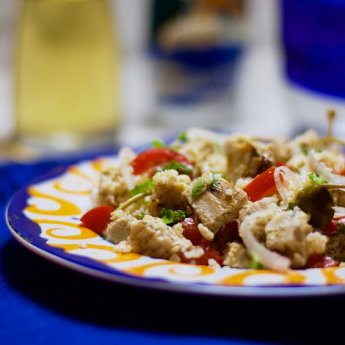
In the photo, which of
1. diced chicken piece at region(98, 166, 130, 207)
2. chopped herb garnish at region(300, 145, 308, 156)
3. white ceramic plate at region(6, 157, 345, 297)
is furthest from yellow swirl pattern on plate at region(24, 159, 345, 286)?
chopped herb garnish at region(300, 145, 308, 156)

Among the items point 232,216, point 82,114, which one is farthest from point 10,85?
point 232,216

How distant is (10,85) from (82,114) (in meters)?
1.89

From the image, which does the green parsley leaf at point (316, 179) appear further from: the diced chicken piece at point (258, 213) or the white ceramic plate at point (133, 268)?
the white ceramic plate at point (133, 268)

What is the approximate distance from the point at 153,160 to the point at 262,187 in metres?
0.48

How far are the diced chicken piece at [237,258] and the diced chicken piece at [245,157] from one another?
43 cm

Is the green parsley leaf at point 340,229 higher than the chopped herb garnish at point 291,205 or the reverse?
the reverse

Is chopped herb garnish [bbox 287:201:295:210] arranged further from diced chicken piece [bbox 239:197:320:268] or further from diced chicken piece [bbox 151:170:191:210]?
diced chicken piece [bbox 151:170:191:210]

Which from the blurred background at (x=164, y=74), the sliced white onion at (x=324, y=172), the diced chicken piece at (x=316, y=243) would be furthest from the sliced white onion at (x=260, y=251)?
the blurred background at (x=164, y=74)

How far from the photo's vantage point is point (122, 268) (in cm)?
167

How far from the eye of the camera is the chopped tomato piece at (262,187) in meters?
2.07

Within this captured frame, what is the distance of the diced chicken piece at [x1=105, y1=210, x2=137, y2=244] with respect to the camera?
1988 mm

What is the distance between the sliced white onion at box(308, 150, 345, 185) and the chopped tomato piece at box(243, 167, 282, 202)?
170 mm

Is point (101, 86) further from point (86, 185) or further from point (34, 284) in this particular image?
point (34, 284)

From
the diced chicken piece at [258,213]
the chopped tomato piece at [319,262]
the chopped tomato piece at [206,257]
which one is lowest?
the chopped tomato piece at [319,262]
